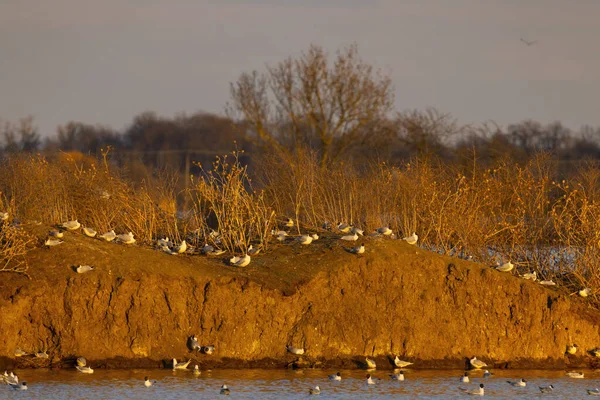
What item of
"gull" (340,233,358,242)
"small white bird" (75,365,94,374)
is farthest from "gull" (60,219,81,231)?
"gull" (340,233,358,242)

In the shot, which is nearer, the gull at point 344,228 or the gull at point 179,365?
the gull at point 179,365

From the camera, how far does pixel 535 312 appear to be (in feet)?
63.4

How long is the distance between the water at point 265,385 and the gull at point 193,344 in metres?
0.52

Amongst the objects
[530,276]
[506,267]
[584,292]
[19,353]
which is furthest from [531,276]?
[19,353]

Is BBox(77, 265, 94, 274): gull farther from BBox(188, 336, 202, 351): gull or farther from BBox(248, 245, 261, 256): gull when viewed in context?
BBox(248, 245, 261, 256): gull

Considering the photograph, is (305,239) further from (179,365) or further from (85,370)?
(85,370)

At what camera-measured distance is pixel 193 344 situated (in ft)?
57.0

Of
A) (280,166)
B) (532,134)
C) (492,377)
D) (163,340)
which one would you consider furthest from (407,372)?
(532,134)

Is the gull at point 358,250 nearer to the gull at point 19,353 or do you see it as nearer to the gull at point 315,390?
the gull at point 315,390

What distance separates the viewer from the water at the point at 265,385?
1513 cm

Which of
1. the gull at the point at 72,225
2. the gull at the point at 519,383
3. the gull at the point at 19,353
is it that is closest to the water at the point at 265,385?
the gull at the point at 519,383

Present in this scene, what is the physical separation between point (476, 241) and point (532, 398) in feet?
20.5

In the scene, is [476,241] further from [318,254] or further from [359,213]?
[318,254]

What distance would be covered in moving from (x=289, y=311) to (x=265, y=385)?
219 cm
